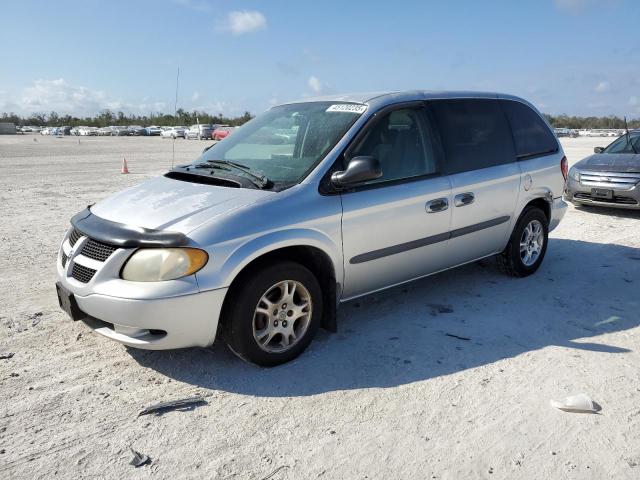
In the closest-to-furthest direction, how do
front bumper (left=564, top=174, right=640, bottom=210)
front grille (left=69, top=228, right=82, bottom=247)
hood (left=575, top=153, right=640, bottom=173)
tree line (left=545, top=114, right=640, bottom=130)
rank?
front grille (left=69, top=228, right=82, bottom=247)
front bumper (left=564, top=174, right=640, bottom=210)
hood (left=575, top=153, right=640, bottom=173)
tree line (left=545, top=114, right=640, bottom=130)

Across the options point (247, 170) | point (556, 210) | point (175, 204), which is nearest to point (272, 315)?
point (175, 204)

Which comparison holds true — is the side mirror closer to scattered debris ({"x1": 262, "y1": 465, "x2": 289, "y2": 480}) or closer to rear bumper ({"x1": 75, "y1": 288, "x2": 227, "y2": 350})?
rear bumper ({"x1": 75, "y1": 288, "x2": 227, "y2": 350})

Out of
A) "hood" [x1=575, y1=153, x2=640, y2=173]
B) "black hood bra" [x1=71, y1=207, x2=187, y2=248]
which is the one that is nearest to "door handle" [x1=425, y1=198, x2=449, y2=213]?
"black hood bra" [x1=71, y1=207, x2=187, y2=248]

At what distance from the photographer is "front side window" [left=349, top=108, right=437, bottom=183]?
4.08m

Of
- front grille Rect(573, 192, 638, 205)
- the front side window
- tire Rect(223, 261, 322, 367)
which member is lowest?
tire Rect(223, 261, 322, 367)

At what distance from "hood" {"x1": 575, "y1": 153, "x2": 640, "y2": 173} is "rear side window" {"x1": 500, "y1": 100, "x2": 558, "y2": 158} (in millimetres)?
3967

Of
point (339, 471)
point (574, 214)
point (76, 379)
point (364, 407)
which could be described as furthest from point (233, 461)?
point (574, 214)

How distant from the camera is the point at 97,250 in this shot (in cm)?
336

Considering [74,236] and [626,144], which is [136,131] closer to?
[626,144]

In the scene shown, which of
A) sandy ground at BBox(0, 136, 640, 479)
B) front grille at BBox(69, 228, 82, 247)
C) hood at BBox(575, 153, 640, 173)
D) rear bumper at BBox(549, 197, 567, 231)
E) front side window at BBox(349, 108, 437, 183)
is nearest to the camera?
sandy ground at BBox(0, 136, 640, 479)

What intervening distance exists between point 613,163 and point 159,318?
28.9 ft

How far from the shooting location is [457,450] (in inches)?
108

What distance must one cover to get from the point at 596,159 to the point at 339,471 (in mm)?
9149

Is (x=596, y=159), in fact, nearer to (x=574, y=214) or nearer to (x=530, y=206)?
(x=574, y=214)
